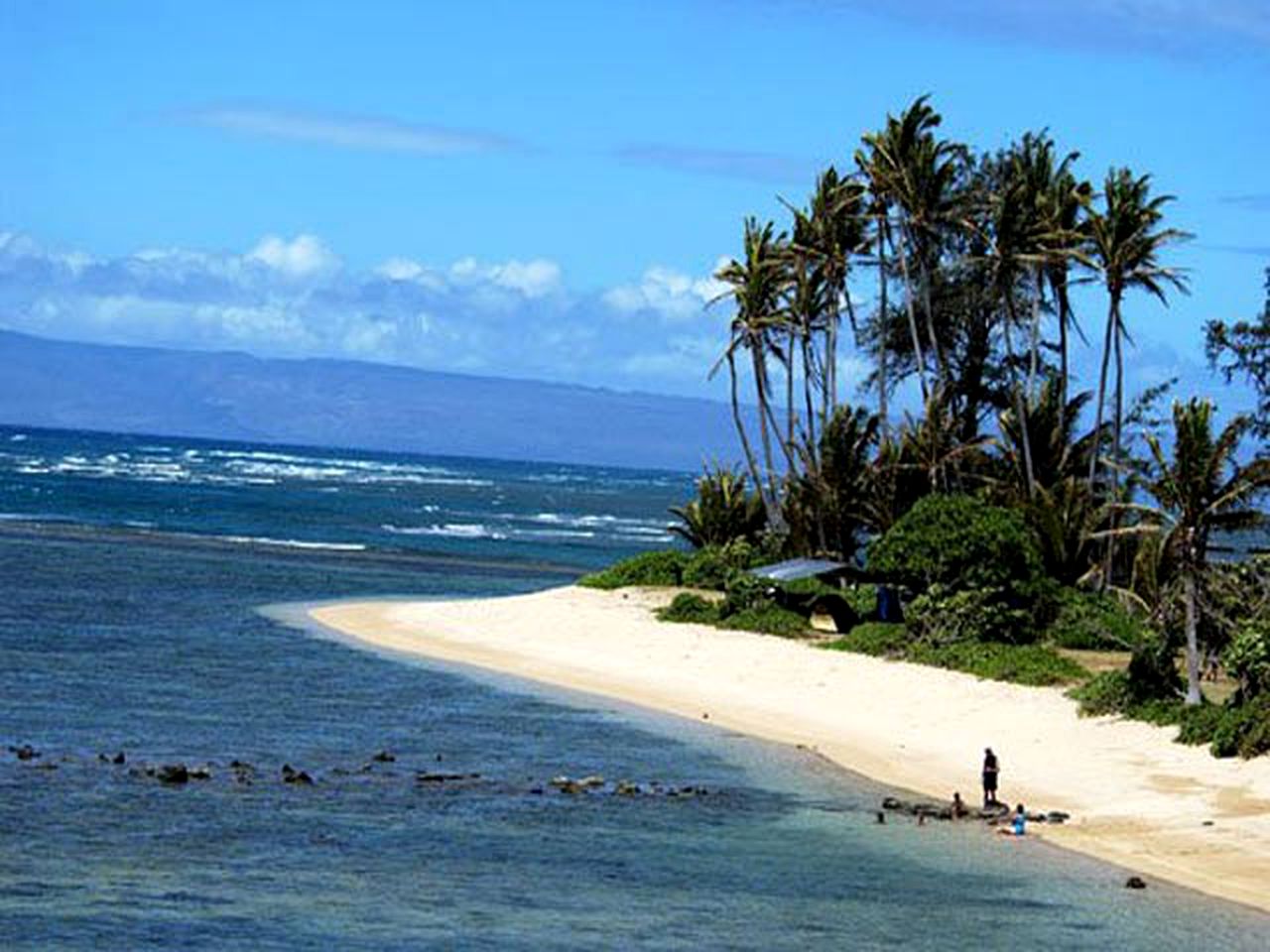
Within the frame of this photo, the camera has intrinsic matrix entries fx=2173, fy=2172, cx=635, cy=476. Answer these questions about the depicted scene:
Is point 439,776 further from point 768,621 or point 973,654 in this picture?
point 768,621

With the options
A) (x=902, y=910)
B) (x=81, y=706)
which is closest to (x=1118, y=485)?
(x=81, y=706)

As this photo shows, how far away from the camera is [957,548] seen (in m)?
45.2

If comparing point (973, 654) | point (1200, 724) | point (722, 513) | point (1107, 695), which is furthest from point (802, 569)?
point (1200, 724)

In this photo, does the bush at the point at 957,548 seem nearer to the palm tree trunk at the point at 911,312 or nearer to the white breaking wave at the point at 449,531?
the palm tree trunk at the point at 911,312

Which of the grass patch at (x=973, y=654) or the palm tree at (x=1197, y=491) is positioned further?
the grass patch at (x=973, y=654)

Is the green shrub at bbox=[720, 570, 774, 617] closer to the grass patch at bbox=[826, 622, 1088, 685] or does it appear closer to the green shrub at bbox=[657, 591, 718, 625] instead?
the green shrub at bbox=[657, 591, 718, 625]

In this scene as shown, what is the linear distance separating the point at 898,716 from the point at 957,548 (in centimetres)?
830

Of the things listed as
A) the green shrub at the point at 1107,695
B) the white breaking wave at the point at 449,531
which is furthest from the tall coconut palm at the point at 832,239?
the white breaking wave at the point at 449,531

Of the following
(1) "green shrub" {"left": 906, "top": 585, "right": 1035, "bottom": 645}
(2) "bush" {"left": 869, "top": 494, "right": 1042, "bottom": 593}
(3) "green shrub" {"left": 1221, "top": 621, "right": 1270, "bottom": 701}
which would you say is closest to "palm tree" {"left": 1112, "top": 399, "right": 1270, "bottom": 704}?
(3) "green shrub" {"left": 1221, "top": 621, "right": 1270, "bottom": 701}

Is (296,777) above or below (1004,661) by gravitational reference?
below

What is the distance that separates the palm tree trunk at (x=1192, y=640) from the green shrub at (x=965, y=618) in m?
9.09

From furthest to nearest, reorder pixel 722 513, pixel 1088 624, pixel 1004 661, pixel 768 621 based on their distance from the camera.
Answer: pixel 722 513
pixel 768 621
pixel 1088 624
pixel 1004 661

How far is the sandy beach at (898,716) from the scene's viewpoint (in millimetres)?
27047

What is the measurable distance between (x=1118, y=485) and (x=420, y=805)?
29.5m
